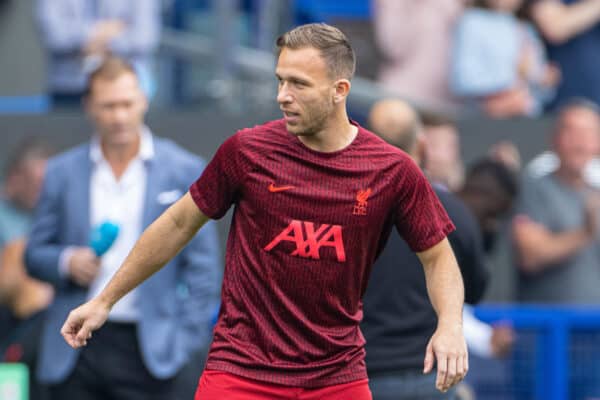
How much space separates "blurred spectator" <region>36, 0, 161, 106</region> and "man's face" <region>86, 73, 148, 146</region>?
2.70 metres

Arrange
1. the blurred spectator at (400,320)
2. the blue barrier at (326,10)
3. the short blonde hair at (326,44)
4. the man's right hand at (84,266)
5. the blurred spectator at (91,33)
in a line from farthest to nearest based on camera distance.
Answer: the blue barrier at (326,10)
the blurred spectator at (91,33)
the man's right hand at (84,266)
the blurred spectator at (400,320)
the short blonde hair at (326,44)

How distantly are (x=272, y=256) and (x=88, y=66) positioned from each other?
537 cm

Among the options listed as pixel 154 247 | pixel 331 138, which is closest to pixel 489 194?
pixel 331 138

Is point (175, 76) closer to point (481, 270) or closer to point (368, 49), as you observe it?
point (368, 49)

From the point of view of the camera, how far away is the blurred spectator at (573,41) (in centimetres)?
1012

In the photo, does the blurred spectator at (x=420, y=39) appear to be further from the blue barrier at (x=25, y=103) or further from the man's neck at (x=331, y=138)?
the man's neck at (x=331, y=138)

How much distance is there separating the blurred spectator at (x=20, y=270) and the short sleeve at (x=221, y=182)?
3418 mm

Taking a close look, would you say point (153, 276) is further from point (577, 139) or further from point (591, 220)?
point (577, 139)

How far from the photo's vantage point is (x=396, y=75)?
33.0 feet

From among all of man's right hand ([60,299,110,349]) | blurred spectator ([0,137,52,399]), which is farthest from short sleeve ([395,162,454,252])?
blurred spectator ([0,137,52,399])

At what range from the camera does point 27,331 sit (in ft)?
25.6

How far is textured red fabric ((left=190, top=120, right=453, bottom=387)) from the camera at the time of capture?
4.49m

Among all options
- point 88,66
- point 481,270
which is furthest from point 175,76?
point 481,270

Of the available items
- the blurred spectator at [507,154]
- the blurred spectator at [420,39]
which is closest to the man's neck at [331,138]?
the blurred spectator at [507,154]
